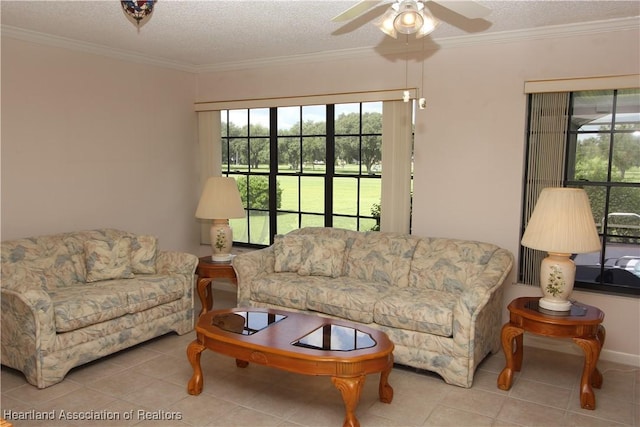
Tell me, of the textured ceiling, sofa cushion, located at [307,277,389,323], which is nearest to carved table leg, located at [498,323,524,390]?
sofa cushion, located at [307,277,389,323]

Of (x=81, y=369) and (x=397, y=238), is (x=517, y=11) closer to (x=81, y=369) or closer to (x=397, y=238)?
(x=397, y=238)

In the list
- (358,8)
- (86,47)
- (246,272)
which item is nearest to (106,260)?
(246,272)

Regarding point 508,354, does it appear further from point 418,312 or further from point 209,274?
point 209,274

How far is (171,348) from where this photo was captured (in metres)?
4.35

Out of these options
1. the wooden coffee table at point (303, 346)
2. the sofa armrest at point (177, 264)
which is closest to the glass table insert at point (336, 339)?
the wooden coffee table at point (303, 346)

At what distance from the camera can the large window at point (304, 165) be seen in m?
5.27

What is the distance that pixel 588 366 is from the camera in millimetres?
3340

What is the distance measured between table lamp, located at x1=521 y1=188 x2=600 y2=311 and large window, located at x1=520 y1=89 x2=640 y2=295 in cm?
88

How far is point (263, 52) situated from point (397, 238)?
2292 millimetres

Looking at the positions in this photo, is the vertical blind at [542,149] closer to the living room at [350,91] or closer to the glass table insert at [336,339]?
the living room at [350,91]

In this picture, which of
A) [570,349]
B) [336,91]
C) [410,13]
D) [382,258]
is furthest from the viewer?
[336,91]

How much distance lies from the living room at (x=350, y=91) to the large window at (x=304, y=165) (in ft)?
1.05

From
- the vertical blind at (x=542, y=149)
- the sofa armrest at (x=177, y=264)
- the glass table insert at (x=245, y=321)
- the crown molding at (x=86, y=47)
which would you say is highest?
the crown molding at (x=86, y=47)

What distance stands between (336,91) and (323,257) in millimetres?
1706
